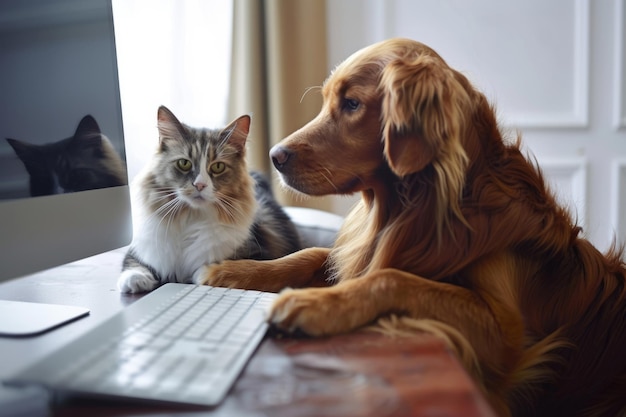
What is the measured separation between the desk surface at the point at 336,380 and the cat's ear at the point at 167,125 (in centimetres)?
69

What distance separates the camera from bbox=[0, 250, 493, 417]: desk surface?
56cm

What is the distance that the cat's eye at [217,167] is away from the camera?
142 centimetres

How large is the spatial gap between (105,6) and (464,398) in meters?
0.94

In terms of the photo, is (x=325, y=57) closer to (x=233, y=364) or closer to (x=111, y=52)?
(x=111, y=52)

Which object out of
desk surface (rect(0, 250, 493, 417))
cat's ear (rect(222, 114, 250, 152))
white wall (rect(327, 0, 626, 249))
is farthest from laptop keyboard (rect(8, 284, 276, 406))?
white wall (rect(327, 0, 626, 249))

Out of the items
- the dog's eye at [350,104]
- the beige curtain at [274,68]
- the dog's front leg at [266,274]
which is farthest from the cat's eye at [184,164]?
the beige curtain at [274,68]

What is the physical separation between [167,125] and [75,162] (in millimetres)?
512

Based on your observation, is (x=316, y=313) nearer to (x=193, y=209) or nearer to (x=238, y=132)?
(x=193, y=209)

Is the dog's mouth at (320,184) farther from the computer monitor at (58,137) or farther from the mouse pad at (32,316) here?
the mouse pad at (32,316)

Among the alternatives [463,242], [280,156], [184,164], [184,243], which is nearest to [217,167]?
[184,164]

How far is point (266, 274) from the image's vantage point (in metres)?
1.16

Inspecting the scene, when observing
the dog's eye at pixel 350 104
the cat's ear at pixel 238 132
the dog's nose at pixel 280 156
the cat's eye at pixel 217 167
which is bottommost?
the cat's eye at pixel 217 167

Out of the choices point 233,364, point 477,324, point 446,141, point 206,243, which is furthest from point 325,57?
point 233,364

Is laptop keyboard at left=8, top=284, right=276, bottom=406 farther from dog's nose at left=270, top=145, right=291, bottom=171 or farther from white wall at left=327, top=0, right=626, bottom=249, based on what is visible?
white wall at left=327, top=0, right=626, bottom=249
